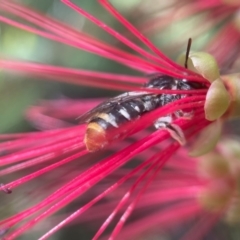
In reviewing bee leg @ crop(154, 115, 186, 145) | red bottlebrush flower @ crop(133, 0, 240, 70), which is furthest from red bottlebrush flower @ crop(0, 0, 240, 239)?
red bottlebrush flower @ crop(133, 0, 240, 70)

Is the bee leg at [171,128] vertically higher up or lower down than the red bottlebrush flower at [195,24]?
lower down

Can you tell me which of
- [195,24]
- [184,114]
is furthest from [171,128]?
[195,24]

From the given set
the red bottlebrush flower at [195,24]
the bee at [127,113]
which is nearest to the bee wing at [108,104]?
the bee at [127,113]

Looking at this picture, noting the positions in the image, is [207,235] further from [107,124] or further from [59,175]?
[107,124]

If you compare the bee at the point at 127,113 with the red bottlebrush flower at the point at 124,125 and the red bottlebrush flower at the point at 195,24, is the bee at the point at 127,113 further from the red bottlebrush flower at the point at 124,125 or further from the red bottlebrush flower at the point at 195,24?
the red bottlebrush flower at the point at 195,24

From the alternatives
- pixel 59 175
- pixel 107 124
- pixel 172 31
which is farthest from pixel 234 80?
pixel 172 31
